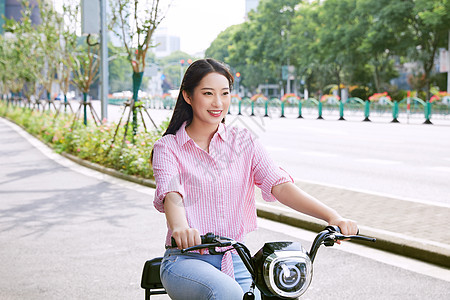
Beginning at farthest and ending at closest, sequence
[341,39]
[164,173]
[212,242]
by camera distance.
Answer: [341,39] < [164,173] < [212,242]

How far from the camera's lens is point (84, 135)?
15.0 m

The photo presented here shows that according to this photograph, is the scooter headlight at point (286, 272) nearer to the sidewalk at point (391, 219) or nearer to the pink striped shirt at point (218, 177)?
the pink striped shirt at point (218, 177)

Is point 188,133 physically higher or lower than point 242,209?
higher

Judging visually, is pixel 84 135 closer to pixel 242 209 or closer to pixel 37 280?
pixel 37 280

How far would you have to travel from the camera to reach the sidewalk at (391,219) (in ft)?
17.9

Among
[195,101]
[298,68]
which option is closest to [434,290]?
[195,101]

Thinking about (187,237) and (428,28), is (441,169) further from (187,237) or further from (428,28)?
(428,28)

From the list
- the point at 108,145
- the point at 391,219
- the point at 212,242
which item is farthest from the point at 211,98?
the point at 108,145

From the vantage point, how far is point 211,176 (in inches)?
107

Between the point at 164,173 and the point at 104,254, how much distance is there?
10.7ft

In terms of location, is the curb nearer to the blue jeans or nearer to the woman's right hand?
the blue jeans

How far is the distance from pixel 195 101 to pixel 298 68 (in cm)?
6066

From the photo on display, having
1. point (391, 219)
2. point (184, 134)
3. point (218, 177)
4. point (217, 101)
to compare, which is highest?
point (217, 101)

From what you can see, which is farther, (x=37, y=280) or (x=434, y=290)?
(x=37, y=280)
